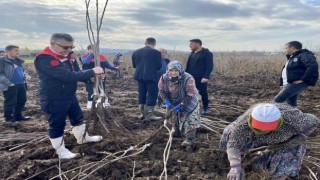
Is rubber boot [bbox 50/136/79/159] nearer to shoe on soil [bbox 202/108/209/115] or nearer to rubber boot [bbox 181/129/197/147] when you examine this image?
rubber boot [bbox 181/129/197/147]

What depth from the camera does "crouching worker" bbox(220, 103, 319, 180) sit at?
2941 millimetres

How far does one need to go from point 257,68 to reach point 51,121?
14632mm

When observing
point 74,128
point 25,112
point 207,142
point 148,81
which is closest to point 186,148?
point 207,142

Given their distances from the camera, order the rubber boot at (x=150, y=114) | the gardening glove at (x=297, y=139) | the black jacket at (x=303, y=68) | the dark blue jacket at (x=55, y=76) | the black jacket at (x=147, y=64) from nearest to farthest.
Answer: the gardening glove at (x=297, y=139), the dark blue jacket at (x=55, y=76), the black jacket at (x=303, y=68), the black jacket at (x=147, y=64), the rubber boot at (x=150, y=114)

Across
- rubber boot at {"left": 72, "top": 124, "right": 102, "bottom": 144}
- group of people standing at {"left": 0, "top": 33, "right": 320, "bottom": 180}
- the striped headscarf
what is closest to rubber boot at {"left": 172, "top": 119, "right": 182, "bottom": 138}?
group of people standing at {"left": 0, "top": 33, "right": 320, "bottom": 180}

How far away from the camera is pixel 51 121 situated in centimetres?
428

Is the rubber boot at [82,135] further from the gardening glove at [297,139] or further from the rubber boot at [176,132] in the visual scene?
the gardening glove at [297,139]

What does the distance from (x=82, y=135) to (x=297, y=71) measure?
12.1 ft

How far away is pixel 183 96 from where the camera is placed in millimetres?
4840

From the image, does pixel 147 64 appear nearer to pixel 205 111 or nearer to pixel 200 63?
pixel 200 63

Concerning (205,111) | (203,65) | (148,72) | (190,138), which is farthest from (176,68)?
(205,111)

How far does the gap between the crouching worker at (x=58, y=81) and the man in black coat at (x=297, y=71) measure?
3.26m

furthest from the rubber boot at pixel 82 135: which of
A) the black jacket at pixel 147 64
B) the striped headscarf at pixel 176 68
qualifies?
the black jacket at pixel 147 64

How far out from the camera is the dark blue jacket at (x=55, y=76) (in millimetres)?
4074
